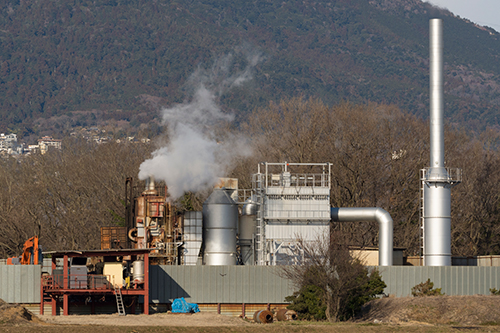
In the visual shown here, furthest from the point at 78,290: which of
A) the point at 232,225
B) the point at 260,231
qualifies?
the point at 260,231

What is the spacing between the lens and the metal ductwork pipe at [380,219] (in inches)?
2058

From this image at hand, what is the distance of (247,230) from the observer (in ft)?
178

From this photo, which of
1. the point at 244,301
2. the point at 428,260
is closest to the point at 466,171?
the point at 428,260

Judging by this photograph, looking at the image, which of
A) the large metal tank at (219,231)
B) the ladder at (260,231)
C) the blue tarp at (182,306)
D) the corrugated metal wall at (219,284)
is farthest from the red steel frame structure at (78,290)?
the ladder at (260,231)

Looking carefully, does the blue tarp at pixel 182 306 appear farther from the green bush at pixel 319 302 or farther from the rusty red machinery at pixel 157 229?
the green bush at pixel 319 302

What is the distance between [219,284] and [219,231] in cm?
478

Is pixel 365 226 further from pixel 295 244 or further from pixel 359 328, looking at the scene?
pixel 359 328

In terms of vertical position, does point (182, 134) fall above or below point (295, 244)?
above

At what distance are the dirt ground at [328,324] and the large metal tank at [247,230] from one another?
8.30 m

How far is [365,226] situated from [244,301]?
3094 cm

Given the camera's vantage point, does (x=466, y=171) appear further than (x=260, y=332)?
Yes

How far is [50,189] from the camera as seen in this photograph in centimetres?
8481

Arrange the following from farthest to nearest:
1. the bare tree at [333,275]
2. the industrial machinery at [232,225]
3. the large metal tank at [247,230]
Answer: the large metal tank at [247,230]
the industrial machinery at [232,225]
the bare tree at [333,275]

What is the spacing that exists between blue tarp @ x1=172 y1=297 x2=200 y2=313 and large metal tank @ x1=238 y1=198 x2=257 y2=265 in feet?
26.3
